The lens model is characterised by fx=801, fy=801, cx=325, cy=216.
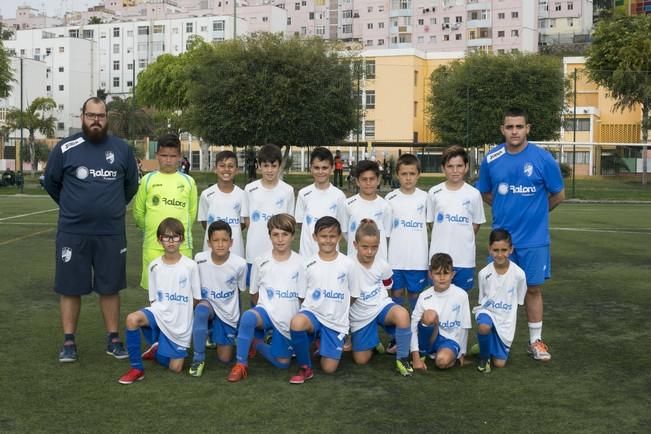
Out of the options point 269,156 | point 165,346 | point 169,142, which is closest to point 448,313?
point 269,156

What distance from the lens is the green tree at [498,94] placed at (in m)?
40.5

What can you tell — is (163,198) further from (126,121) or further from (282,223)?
(126,121)

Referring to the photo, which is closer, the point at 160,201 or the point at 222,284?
the point at 222,284

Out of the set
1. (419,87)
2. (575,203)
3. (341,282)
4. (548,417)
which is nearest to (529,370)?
(548,417)

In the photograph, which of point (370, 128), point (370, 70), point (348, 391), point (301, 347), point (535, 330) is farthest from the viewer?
point (370, 128)

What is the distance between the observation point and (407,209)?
20.4ft

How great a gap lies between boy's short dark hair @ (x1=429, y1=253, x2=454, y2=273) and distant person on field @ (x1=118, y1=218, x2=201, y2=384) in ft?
5.50

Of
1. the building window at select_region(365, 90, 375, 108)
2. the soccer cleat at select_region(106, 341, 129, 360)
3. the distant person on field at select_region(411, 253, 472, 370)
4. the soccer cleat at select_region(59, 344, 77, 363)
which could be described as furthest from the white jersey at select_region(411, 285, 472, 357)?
the building window at select_region(365, 90, 375, 108)

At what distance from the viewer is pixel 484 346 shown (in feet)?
18.1

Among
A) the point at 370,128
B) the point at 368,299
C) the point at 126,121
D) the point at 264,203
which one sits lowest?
the point at 368,299

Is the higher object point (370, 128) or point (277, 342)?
point (370, 128)

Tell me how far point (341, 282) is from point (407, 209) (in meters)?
1.00

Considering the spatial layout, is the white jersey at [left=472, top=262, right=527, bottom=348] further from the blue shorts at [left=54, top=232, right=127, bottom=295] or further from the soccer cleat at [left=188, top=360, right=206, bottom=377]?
the blue shorts at [left=54, top=232, right=127, bottom=295]

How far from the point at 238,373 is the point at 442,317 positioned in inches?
58.8
